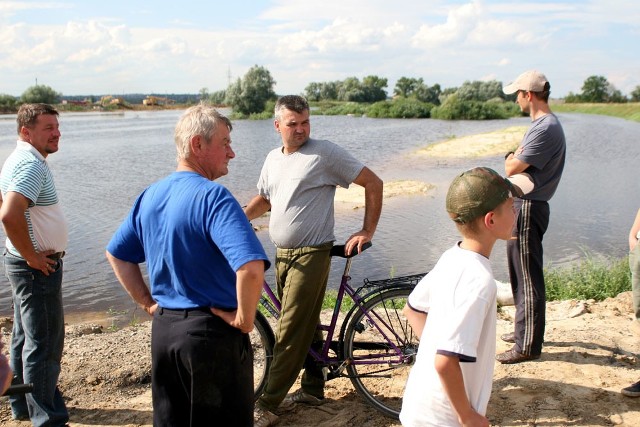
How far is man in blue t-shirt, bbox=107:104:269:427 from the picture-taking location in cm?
262

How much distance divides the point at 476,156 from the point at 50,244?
26.2 m

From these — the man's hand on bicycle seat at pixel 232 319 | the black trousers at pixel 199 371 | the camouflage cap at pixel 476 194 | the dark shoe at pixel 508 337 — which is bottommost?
the dark shoe at pixel 508 337

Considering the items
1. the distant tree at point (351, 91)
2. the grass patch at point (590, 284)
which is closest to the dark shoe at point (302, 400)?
the grass patch at point (590, 284)

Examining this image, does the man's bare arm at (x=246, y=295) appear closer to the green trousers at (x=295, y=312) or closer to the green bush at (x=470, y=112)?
the green trousers at (x=295, y=312)

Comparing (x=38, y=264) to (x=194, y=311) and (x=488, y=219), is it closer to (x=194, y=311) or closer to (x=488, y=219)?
(x=194, y=311)

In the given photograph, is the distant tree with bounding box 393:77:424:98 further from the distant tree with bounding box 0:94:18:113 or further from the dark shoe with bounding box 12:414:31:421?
the dark shoe with bounding box 12:414:31:421

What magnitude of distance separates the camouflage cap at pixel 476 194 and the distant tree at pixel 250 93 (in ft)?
233

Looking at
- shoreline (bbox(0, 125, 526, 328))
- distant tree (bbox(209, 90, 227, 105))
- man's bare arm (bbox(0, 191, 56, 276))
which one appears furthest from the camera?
distant tree (bbox(209, 90, 227, 105))

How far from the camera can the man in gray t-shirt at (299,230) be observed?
404 cm

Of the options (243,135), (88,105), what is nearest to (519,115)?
(243,135)

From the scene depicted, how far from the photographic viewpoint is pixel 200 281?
271 cm

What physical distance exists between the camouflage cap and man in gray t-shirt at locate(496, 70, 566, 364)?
2.34 metres

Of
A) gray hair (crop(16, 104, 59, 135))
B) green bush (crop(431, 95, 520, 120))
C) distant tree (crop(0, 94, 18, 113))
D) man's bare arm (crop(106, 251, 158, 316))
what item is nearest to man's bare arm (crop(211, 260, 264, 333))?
man's bare arm (crop(106, 251, 158, 316))

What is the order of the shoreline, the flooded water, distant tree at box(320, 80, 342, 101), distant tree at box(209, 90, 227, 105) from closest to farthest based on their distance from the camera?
the shoreline
the flooded water
distant tree at box(209, 90, 227, 105)
distant tree at box(320, 80, 342, 101)
